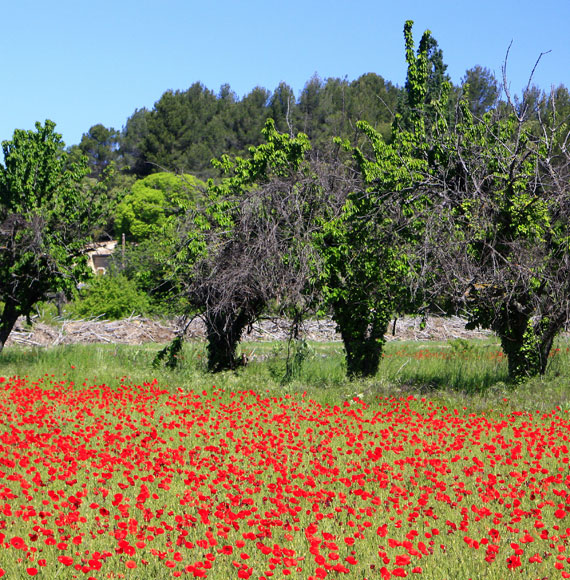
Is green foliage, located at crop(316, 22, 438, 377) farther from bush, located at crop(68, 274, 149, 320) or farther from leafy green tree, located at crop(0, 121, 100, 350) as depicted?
bush, located at crop(68, 274, 149, 320)

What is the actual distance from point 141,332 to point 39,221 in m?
16.0

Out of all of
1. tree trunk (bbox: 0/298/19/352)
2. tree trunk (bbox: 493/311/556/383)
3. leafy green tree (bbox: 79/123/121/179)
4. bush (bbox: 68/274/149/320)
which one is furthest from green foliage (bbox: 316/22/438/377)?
leafy green tree (bbox: 79/123/121/179)

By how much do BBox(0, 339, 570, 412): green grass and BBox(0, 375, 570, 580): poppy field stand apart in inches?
40.7

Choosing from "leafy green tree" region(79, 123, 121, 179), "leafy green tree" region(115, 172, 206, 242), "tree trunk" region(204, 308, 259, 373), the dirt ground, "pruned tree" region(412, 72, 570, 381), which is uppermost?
"leafy green tree" region(79, 123, 121, 179)

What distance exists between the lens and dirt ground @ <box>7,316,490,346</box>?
93.9 feet

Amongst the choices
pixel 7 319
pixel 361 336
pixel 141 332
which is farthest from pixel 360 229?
pixel 141 332

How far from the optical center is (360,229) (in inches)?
548

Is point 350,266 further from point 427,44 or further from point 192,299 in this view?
point 427,44

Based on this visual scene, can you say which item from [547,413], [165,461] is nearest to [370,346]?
[547,413]

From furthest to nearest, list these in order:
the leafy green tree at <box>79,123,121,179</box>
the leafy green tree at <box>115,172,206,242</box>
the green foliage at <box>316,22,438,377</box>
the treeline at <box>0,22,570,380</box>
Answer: the leafy green tree at <box>79,123,121,179</box>, the leafy green tree at <box>115,172,206,242</box>, the green foliage at <box>316,22,438,377</box>, the treeline at <box>0,22,570,380</box>

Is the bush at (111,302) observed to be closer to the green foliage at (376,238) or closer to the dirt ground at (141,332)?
the dirt ground at (141,332)

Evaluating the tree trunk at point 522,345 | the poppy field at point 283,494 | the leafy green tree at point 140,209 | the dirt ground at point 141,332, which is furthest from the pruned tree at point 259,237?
the leafy green tree at point 140,209

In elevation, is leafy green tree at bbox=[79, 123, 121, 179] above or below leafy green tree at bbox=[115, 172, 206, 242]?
above

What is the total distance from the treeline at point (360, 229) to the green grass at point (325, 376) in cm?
83
